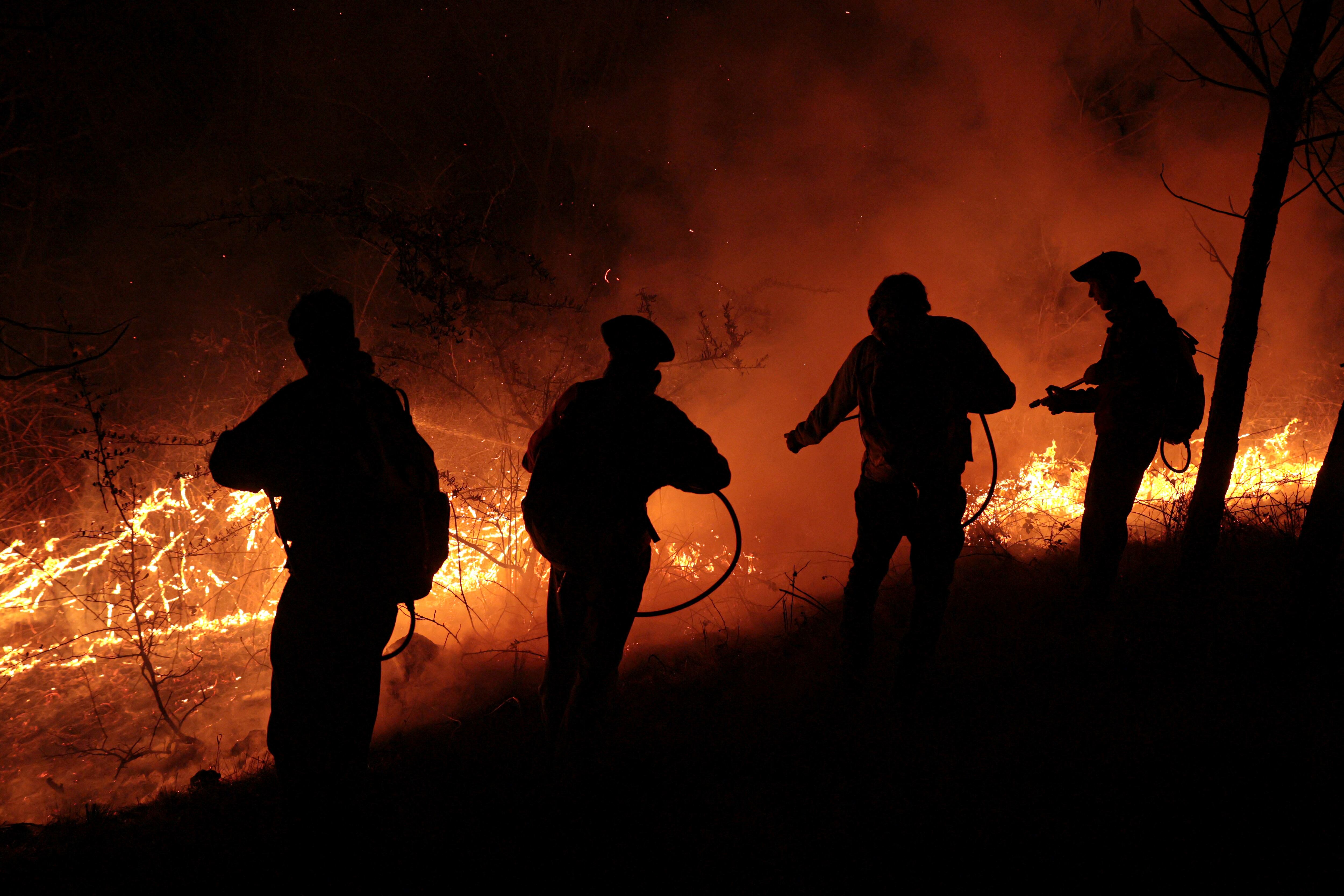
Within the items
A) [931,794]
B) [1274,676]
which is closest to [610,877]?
[931,794]

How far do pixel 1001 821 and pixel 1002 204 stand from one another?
28.1ft

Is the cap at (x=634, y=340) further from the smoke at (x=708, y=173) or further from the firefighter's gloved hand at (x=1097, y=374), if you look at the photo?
the smoke at (x=708, y=173)

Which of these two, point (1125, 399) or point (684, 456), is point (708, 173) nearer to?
point (1125, 399)

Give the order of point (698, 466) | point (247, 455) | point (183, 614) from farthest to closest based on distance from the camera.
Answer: point (183, 614), point (698, 466), point (247, 455)

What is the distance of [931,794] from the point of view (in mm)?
2486

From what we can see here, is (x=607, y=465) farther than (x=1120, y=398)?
No

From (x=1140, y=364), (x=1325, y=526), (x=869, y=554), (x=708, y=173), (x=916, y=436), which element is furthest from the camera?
(x=708, y=173)

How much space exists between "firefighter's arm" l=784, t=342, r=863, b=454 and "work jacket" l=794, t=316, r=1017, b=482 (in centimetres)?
5

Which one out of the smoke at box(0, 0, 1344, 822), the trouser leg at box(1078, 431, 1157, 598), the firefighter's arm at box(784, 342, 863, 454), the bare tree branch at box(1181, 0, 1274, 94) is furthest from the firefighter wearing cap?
the smoke at box(0, 0, 1344, 822)

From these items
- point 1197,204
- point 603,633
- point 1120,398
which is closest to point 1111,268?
point 1197,204

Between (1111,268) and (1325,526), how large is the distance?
59.5 inches

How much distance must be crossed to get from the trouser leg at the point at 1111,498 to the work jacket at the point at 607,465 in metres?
2.29

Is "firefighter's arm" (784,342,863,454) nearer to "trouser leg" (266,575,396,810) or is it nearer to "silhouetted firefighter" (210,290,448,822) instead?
"silhouetted firefighter" (210,290,448,822)

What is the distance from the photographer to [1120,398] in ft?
11.4
